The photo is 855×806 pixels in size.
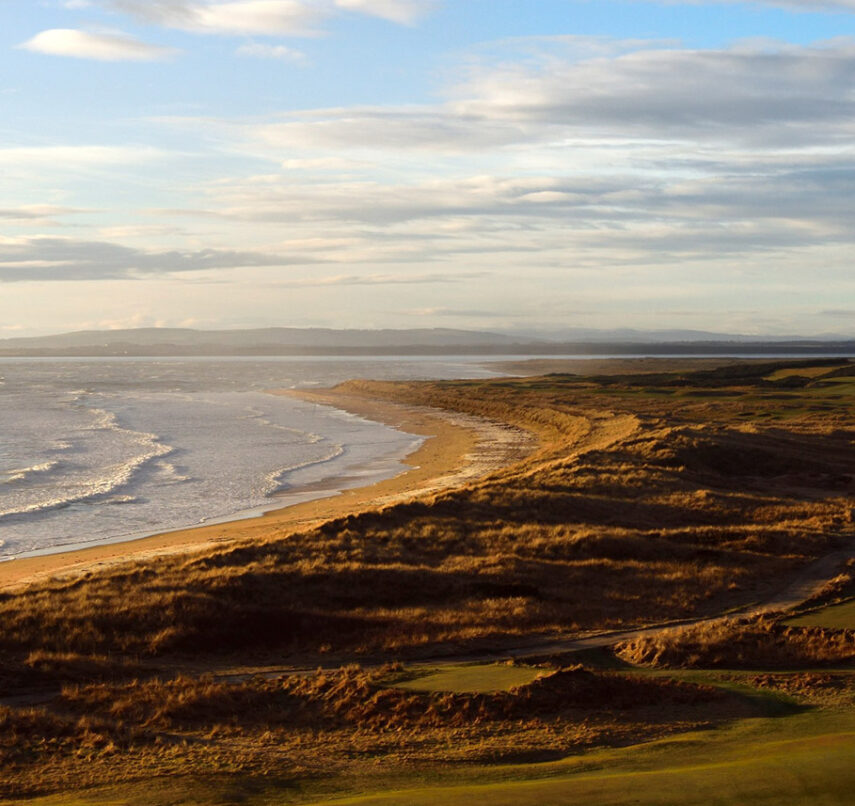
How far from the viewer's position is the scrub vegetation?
1280 cm

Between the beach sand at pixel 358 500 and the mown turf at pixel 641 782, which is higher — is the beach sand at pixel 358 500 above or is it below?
below

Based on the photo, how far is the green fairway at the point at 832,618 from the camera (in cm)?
2028

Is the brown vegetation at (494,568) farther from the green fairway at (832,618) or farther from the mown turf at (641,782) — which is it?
the mown turf at (641,782)

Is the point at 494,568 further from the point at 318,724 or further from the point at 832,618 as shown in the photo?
the point at 318,724

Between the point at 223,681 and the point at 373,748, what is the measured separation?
182 inches

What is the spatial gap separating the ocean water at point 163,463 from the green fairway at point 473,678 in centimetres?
1768

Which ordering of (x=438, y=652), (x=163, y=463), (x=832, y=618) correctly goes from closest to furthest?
(x=438, y=652), (x=832, y=618), (x=163, y=463)

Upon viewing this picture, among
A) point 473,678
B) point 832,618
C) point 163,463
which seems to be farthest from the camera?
point 163,463

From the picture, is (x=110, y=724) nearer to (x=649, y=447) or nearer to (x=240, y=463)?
(x=649, y=447)

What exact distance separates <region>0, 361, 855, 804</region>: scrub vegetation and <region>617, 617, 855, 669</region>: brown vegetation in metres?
0.06

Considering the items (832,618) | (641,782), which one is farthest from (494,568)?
(641,782)

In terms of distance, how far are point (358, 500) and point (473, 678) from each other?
23.8m

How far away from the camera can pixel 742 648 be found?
18719 mm

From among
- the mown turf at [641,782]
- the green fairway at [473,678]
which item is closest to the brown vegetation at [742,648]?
the green fairway at [473,678]
